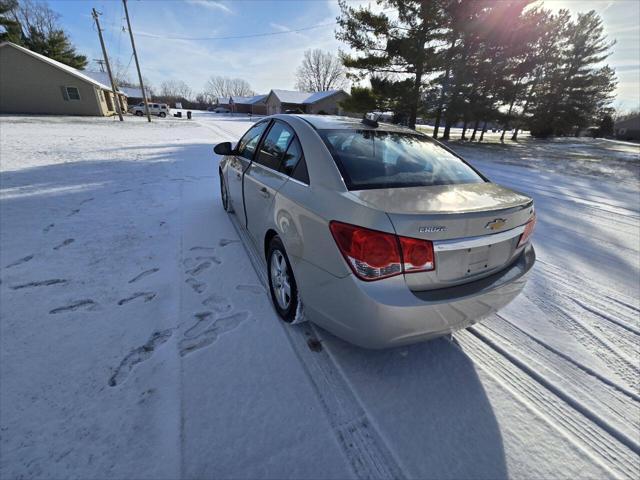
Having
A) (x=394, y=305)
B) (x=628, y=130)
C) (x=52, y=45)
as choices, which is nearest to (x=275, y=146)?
(x=394, y=305)

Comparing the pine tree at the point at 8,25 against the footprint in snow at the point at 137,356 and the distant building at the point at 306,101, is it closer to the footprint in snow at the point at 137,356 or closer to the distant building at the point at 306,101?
the distant building at the point at 306,101

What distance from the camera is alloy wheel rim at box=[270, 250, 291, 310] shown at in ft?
7.59

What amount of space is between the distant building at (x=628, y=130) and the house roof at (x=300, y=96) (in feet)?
149

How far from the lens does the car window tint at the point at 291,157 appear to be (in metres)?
2.36

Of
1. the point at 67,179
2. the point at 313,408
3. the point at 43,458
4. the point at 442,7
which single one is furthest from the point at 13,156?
the point at 442,7

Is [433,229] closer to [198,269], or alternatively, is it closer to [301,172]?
[301,172]

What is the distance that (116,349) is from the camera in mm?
2072

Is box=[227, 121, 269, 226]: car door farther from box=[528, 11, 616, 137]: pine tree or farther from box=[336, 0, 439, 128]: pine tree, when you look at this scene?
box=[528, 11, 616, 137]: pine tree

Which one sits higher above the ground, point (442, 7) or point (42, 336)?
point (442, 7)

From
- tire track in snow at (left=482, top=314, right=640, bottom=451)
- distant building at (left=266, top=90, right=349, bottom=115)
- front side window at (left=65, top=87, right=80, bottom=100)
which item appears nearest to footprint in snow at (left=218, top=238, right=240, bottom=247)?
tire track in snow at (left=482, top=314, right=640, bottom=451)

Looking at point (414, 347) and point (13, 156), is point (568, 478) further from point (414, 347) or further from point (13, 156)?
point (13, 156)

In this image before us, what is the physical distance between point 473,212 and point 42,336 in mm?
3069

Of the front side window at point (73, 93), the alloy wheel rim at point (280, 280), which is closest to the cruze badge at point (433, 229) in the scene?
the alloy wheel rim at point (280, 280)

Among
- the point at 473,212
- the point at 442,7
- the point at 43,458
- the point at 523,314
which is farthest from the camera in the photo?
the point at 442,7
